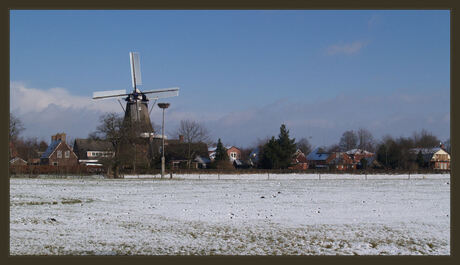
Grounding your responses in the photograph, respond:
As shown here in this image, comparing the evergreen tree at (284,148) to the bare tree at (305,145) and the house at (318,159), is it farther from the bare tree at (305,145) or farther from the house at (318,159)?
the bare tree at (305,145)

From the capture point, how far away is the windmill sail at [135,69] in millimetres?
86062

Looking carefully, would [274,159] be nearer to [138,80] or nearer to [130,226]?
[138,80]

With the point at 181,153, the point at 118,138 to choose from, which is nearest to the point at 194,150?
the point at 181,153

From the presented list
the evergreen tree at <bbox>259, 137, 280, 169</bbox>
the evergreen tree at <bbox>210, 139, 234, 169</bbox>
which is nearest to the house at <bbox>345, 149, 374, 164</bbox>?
the evergreen tree at <bbox>259, 137, 280, 169</bbox>

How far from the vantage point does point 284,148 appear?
82062 millimetres

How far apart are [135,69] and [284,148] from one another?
32.1 m

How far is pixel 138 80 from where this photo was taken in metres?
86.5

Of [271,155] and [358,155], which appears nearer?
[271,155]

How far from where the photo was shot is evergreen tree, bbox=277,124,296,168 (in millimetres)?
80750

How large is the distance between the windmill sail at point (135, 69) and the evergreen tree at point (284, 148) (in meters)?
28.8

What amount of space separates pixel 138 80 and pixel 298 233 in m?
75.8

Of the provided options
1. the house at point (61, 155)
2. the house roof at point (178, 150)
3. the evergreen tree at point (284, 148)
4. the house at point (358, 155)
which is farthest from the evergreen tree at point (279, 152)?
the house at point (358, 155)

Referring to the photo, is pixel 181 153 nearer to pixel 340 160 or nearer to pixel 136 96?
pixel 136 96

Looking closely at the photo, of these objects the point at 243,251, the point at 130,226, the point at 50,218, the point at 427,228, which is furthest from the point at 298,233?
the point at 50,218
